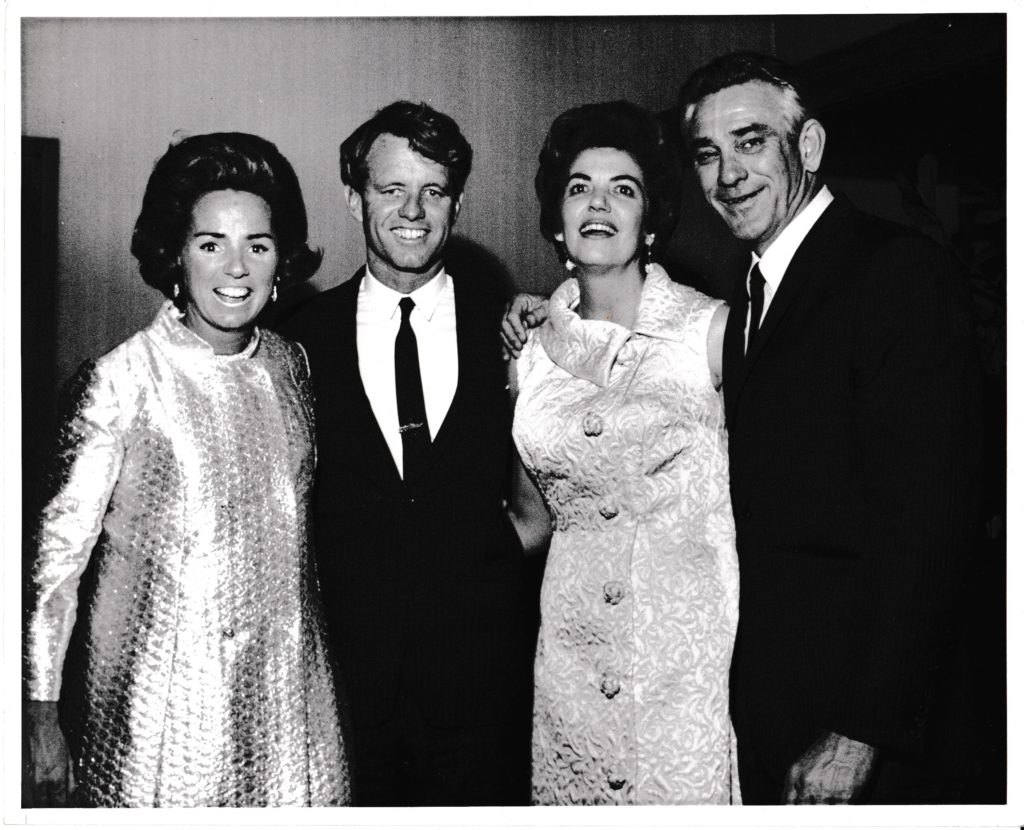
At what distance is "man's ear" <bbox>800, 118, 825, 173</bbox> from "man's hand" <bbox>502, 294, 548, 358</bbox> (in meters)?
0.54

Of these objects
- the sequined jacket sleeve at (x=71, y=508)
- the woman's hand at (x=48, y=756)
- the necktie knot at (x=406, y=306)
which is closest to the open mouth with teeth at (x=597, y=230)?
the necktie knot at (x=406, y=306)

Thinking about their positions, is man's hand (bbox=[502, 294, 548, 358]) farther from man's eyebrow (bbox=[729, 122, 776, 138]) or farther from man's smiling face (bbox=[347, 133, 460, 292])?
man's eyebrow (bbox=[729, 122, 776, 138])

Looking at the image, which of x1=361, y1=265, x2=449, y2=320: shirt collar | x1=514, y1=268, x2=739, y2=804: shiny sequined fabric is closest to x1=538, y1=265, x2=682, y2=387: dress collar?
x1=514, y1=268, x2=739, y2=804: shiny sequined fabric

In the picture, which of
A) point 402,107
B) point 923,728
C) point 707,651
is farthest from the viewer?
point 402,107

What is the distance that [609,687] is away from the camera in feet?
6.26

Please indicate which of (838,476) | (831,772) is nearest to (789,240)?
(838,476)

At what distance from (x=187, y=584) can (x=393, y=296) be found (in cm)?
64

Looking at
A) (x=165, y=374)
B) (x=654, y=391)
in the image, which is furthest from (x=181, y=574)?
(x=654, y=391)

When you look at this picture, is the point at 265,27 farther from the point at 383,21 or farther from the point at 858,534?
the point at 858,534

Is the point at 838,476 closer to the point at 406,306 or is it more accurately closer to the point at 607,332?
the point at 607,332

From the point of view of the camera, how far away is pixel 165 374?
1.93 m

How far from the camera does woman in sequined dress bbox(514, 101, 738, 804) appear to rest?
6.20 ft

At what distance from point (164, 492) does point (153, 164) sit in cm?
62

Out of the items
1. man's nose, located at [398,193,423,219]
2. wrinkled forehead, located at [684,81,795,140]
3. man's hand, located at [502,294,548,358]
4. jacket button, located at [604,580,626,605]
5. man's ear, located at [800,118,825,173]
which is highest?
wrinkled forehead, located at [684,81,795,140]
